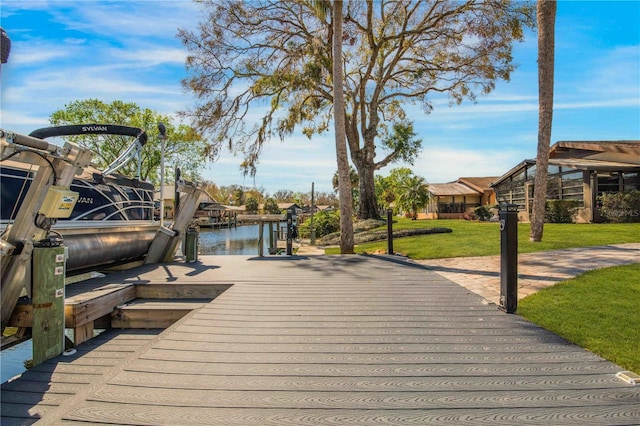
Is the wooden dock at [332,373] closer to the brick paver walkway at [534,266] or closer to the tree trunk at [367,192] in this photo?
the brick paver walkway at [534,266]

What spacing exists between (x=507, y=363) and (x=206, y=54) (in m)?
14.4

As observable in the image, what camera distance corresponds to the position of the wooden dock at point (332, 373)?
2127 mm

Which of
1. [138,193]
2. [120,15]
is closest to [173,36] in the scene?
[120,15]

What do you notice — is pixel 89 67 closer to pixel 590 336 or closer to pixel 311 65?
pixel 311 65

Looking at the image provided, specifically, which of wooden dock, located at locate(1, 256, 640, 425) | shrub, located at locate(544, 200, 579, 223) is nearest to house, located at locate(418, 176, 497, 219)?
shrub, located at locate(544, 200, 579, 223)

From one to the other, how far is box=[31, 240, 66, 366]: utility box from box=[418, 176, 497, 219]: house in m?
36.1

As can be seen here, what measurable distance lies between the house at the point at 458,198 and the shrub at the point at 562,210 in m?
17.5

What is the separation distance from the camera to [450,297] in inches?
187

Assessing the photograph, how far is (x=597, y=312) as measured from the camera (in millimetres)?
3977

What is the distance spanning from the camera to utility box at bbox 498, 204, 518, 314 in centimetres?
405

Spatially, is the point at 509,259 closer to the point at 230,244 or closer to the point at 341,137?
the point at 341,137

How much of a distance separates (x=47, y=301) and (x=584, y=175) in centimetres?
2065

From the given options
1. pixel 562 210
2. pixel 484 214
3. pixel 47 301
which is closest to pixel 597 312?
pixel 47 301

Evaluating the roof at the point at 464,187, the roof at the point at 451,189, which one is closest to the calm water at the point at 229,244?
the roof at the point at 451,189
